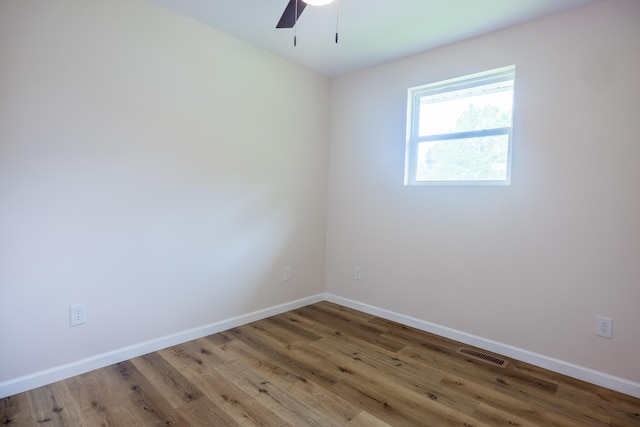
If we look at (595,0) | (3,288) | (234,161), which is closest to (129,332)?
(3,288)

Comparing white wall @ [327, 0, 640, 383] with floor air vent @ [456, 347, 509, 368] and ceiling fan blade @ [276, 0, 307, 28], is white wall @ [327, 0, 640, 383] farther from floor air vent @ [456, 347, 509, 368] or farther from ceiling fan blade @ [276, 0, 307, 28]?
ceiling fan blade @ [276, 0, 307, 28]

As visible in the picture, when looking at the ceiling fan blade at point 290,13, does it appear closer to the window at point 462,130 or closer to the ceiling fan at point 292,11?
the ceiling fan at point 292,11

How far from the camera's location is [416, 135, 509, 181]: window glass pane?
2594mm

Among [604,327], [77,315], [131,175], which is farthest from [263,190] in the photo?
[604,327]

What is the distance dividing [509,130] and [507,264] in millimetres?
1004

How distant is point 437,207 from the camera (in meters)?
2.88

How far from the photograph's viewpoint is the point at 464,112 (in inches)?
110

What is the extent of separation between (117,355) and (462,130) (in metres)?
3.07

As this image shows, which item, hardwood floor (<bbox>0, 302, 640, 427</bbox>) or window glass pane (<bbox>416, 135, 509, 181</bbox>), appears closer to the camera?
hardwood floor (<bbox>0, 302, 640, 427</bbox>)

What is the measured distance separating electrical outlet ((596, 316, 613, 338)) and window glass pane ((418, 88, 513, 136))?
1451mm

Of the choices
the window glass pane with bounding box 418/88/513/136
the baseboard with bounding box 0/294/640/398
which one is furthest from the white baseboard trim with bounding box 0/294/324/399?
the window glass pane with bounding box 418/88/513/136

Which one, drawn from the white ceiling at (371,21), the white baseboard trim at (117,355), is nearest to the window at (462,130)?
the white ceiling at (371,21)

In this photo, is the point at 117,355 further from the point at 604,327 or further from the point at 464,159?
the point at 604,327

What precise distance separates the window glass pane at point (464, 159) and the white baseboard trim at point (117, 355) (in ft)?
6.41
